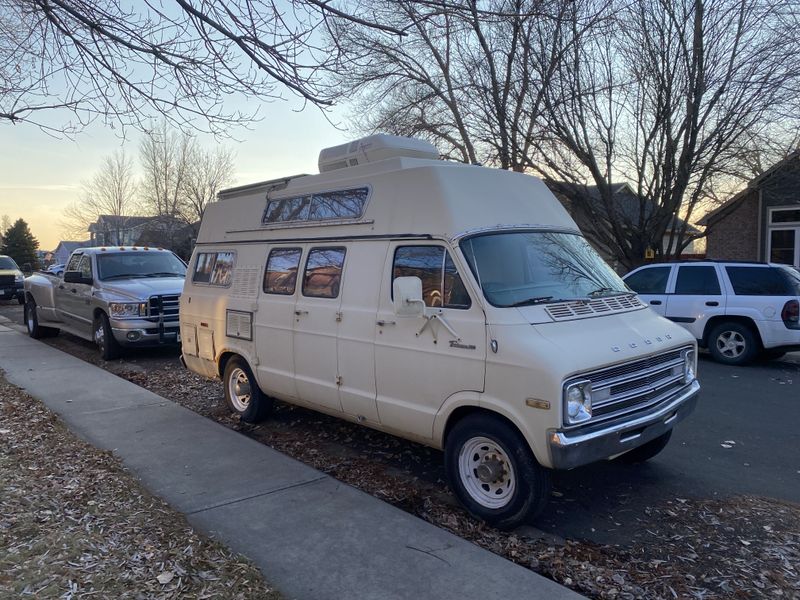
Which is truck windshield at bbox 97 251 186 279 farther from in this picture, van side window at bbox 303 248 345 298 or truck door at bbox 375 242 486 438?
truck door at bbox 375 242 486 438

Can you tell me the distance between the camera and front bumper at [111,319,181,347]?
10.5m

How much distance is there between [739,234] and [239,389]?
68.4 feet

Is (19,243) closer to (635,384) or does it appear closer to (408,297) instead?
(408,297)

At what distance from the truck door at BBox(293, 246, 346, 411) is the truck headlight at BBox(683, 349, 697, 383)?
114 inches

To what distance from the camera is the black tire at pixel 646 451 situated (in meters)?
5.41

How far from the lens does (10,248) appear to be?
57.8 meters

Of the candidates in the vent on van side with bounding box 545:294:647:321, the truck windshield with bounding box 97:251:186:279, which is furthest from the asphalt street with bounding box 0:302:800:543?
the truck windshield with bounding box 97:251:186:279

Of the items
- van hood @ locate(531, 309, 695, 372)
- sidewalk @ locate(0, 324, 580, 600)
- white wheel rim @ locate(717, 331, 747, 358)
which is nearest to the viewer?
sidewalk @ locate(0, 324, 580, 600)

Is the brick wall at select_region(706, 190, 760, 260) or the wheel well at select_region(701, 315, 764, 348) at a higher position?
the brick wall at select_region(706, 190, 760, 260)

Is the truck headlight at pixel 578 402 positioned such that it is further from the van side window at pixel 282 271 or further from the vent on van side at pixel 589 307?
the van side window at pixel 282 271

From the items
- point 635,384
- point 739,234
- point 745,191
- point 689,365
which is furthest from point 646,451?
point 739,234

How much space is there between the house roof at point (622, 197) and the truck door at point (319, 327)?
1260 centimetres

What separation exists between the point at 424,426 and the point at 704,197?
1451 cm

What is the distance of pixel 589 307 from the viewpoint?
15.4ft
